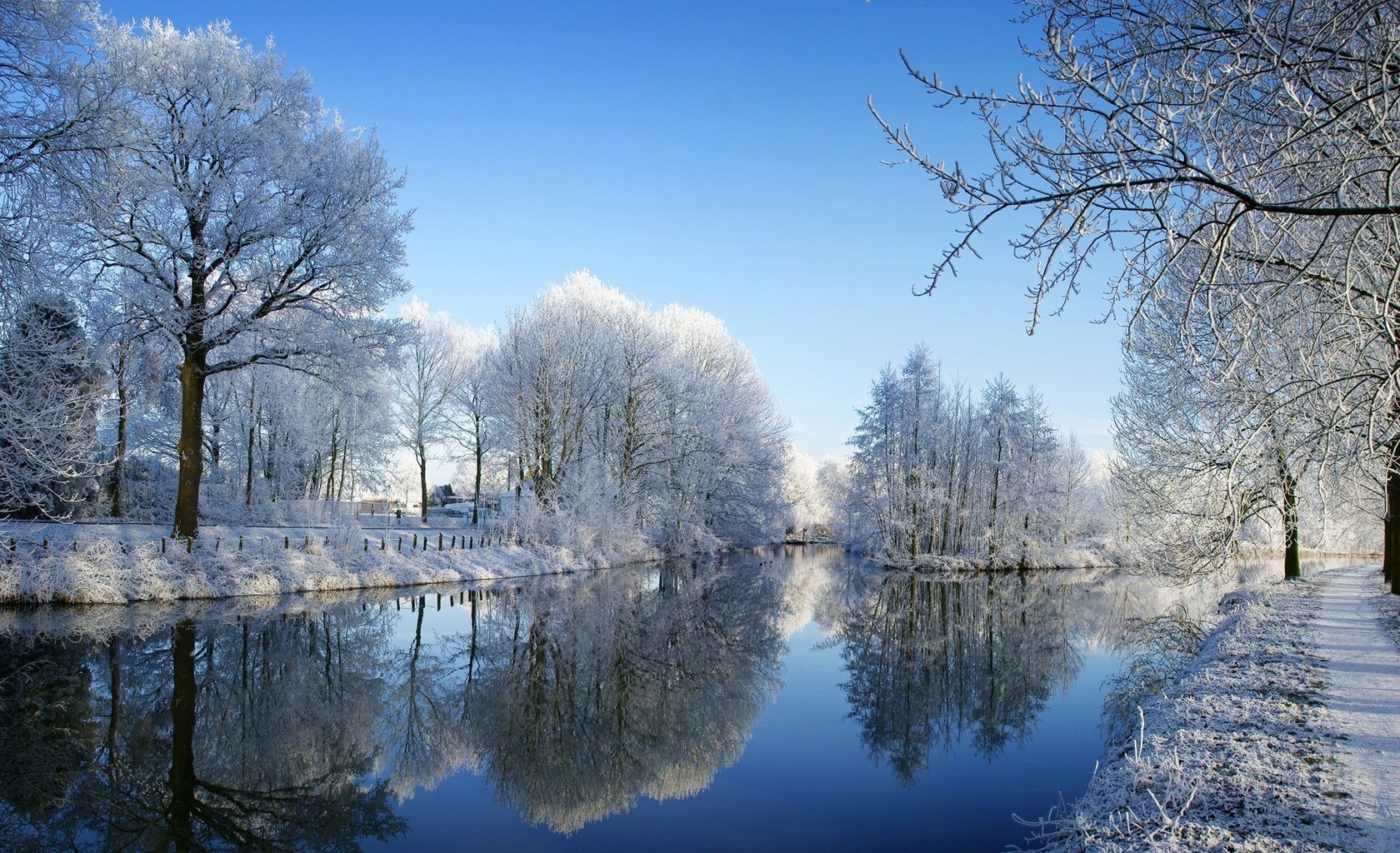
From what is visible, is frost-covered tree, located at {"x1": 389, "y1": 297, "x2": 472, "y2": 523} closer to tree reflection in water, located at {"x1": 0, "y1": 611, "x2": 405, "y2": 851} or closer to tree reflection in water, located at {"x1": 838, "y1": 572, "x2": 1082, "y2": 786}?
tree reflection in water, located at {"x1": 838, "y1": 572, "x2": 1082, "y2": 786}

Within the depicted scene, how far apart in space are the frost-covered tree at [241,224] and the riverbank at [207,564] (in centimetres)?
137

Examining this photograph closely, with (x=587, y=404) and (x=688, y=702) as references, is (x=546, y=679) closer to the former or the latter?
(x=688, y=702)

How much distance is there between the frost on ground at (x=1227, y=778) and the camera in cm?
405

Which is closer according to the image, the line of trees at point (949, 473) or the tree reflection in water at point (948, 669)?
the tree reflection in water at point (948, 669)

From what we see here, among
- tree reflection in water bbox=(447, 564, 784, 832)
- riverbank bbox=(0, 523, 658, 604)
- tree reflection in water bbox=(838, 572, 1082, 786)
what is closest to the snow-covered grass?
riverbank bbox=(0, 523, 658, 604)

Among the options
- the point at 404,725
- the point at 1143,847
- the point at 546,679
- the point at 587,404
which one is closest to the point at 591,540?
the point at 587,404

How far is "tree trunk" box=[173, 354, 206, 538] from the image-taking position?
15.5 m

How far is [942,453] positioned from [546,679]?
27.4m

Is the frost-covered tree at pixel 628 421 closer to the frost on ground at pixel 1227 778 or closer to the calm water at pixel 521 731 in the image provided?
the calm water at pixel 521 731

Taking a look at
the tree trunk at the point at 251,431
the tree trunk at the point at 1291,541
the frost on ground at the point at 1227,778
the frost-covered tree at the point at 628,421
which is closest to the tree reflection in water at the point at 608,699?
the frost on ground at the point at 1227,778

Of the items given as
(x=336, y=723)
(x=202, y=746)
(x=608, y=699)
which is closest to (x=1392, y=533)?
(x=608, y=699)

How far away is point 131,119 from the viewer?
7.82m

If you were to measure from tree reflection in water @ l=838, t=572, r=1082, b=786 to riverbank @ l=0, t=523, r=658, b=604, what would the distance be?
35.8ft

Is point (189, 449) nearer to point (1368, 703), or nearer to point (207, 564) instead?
point (207, 564)
